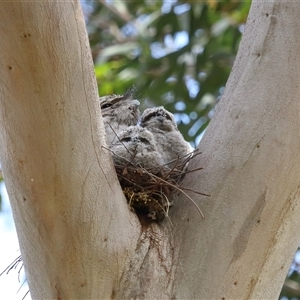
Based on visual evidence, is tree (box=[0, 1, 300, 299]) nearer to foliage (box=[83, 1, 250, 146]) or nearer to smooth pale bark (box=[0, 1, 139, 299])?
smooth pale bark (box=[0, 1, 139, 299])

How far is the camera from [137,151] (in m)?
3.13

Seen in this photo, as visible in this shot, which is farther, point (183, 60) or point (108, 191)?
point (183, 60)

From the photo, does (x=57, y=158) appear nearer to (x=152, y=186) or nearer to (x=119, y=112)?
(x=152, y=186)

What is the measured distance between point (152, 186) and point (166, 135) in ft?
2.54

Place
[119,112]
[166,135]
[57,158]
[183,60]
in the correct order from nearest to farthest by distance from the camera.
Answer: [57,158] < [166,135] < [119,112] < [183,60]

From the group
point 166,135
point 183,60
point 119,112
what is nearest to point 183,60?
point 183,60

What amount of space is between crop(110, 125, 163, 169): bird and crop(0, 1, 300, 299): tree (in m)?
0.51

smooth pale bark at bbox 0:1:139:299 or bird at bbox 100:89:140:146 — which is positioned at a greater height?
smooth pale bark at bbox 0:1:139:299

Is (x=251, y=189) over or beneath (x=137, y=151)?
over

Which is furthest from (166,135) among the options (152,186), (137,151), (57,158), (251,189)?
(57,158)

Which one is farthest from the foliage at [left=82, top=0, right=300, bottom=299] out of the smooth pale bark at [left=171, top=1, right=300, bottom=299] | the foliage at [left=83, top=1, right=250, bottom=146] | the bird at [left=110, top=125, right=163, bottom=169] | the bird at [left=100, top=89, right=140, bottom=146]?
the smooth pale bark at [left=171, top=1, right=300, bottom=299]

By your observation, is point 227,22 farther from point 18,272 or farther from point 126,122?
point 18,272

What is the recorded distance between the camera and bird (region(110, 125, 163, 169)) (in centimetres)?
306

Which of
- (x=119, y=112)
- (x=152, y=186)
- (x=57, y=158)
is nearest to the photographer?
(x=57, y=158)
